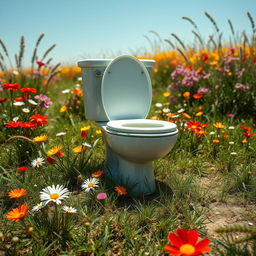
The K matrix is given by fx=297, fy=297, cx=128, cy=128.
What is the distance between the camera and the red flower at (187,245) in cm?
129

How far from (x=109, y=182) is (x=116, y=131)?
0.47 metres

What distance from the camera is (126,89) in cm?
283

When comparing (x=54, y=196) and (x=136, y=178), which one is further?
(x=136, y=178)

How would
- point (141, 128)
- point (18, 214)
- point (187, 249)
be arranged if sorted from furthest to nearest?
point (141, 128)
point (18, 214)
point (187, 249)

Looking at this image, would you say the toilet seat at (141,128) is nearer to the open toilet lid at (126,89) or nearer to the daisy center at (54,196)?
the open toilet lid at (126,89)

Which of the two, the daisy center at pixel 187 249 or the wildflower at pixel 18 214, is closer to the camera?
the daisy center at pixel 187 249

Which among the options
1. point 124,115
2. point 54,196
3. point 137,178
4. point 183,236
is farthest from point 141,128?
point 183,236

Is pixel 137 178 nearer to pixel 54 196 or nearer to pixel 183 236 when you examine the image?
pixel 54 196

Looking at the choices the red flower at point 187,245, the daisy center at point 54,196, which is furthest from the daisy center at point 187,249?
the daisy center at point 54,196

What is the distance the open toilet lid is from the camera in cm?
273

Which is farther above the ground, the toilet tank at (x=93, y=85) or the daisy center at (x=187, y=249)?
the toilet tank at (x=93, y=85)

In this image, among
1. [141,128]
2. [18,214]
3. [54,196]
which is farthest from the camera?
[141,128]

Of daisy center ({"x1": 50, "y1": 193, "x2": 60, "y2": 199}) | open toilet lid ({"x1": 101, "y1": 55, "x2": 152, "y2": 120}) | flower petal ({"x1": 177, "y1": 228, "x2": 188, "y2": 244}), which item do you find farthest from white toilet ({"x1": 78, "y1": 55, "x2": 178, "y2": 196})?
flower petal ({"x1": 177, "y1": 228, "x2": 188, "y2": 244})

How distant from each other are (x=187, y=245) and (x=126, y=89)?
176 centimetres
